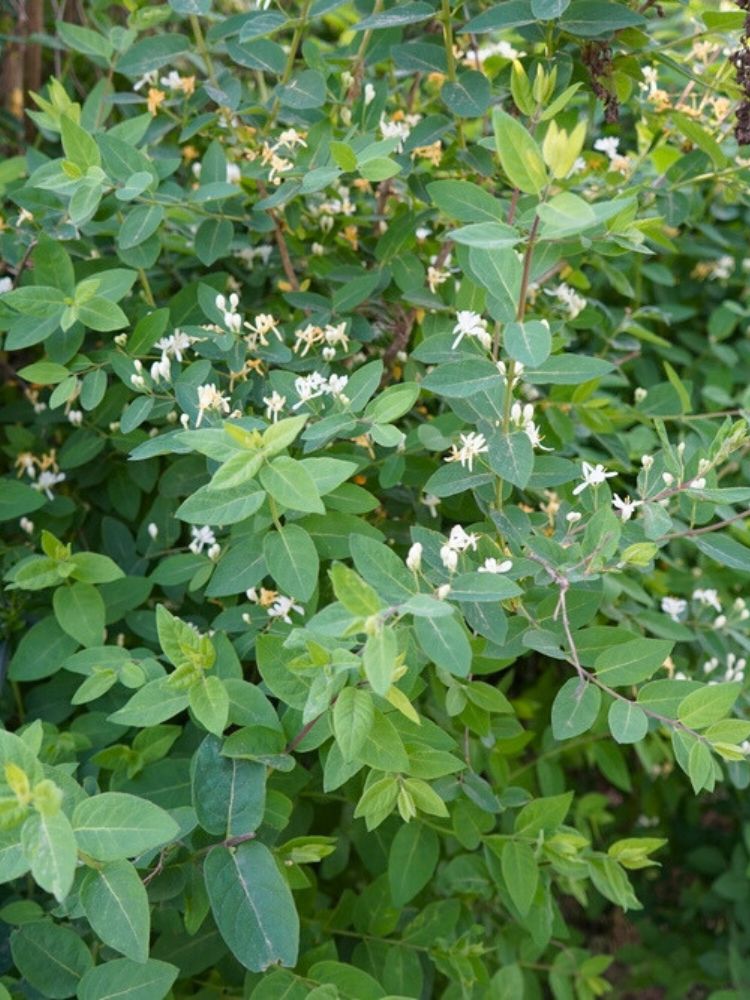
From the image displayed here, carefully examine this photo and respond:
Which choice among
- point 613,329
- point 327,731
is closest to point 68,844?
point 327,731

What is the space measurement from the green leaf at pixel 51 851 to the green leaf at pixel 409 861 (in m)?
0.53

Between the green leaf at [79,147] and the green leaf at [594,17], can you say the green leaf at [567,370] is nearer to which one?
the green leaf at [594,17]

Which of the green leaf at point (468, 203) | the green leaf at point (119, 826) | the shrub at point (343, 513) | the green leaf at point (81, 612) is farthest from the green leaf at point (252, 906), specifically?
the green leaf at point (468, 203)

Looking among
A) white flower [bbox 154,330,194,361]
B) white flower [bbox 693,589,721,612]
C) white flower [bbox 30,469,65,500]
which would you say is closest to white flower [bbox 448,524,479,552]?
white flower [bbox 154,330,194,361]

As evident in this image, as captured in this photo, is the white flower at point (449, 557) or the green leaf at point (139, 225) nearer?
the white flower at point (449, 557)

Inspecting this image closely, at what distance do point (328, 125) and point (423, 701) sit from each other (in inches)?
31.2

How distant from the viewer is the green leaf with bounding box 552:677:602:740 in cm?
105

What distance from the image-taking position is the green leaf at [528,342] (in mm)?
991

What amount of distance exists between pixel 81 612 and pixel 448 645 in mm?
578

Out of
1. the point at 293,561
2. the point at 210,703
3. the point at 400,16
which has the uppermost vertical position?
the point at 400,16

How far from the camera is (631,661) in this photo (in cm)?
108

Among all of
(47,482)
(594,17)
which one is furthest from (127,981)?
(594,17)

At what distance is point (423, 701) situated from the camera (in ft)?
5.39

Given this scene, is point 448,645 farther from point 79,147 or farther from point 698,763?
point 79,147
